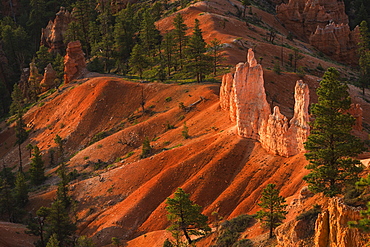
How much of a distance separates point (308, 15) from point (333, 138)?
96676mm

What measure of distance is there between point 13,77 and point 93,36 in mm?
24085

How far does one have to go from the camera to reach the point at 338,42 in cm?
11325

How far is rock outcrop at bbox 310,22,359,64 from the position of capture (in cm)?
11306

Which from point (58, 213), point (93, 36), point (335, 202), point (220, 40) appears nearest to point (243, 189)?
point (58, 213)

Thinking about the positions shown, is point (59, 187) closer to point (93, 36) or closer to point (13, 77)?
point (93, 36)

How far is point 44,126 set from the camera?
85.4 meters

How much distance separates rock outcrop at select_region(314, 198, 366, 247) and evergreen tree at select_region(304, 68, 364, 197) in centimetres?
726

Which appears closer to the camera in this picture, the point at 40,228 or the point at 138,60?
the point at 40,228

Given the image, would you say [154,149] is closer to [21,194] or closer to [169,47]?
[21,194]

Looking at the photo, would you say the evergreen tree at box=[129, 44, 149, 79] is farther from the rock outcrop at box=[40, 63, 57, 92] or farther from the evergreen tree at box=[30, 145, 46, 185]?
the evergreen tree at box=[30, 145, 46, 185]

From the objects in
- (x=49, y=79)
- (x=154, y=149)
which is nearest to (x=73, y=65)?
(x=49, y=79)

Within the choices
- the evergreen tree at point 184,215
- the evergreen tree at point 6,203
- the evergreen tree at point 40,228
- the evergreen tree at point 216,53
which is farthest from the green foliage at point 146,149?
the evergreen tree at point 216,53

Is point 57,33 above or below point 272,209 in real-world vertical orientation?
below

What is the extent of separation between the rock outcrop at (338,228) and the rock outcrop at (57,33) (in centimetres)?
10289
